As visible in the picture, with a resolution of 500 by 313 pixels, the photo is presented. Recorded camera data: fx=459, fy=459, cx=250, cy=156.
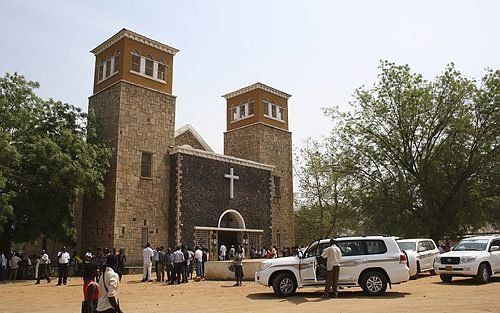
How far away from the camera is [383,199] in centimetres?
2855

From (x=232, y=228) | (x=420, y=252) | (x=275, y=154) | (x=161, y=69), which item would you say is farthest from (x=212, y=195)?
(x=420, y=252)

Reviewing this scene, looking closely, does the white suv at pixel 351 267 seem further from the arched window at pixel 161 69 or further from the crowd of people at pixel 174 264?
the arched window at pixel 161 69

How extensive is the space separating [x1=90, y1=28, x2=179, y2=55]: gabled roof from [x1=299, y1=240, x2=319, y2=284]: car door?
19188 millimetres

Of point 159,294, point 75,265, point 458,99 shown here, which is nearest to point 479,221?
point 458,99

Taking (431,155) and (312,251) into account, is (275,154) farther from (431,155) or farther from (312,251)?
(312,251)

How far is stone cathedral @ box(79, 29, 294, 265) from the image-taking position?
25156 millimetres

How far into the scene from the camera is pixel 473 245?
639 inches

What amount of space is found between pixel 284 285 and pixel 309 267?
900mm

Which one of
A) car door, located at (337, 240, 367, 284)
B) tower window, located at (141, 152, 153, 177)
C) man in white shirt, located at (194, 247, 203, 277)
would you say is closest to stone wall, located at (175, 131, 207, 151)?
tower window, located at (141, 152, 153, 177)

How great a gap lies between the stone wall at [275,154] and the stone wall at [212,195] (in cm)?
234

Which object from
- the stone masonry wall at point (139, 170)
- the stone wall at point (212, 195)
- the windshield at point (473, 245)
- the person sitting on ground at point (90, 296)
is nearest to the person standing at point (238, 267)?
the windshield at point (473, 245)

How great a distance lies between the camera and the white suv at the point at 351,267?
40.8 ft

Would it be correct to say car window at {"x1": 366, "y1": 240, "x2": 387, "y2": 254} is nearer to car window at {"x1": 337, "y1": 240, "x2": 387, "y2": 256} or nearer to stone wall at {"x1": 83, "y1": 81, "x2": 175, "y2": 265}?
car window at {"x1": 337, "y1": 240, "x2": 387, "y2": 256}

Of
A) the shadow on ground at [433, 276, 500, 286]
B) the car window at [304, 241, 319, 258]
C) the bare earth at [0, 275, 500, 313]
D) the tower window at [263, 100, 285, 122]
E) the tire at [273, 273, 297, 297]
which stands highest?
the tower window at [263, 100, 285, 122]
